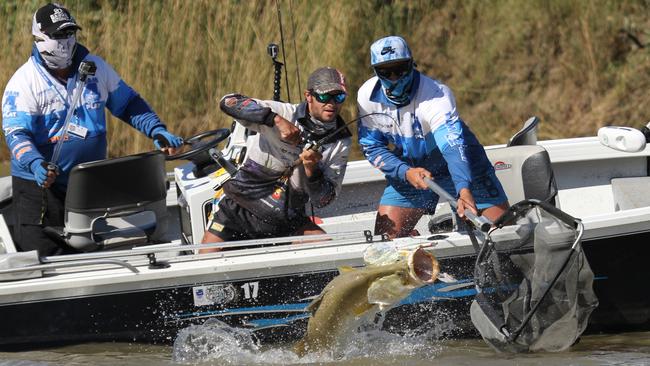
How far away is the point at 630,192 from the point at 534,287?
205 centimetres

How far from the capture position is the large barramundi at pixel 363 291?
231 inches

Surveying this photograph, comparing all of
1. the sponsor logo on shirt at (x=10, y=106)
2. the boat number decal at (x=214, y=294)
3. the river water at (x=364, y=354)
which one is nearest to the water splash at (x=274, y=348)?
the river water at (x=364, y=354)

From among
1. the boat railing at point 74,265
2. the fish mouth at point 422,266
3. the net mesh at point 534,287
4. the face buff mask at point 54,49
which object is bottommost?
the net mesh at point 534,287

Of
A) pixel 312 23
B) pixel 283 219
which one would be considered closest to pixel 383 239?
pixel 283 219

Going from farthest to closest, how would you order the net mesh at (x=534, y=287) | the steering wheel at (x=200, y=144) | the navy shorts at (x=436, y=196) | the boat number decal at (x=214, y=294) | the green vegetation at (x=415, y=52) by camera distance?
the green vegetation at (x=415, y=52)
the steering wheel at (x=200, y=144)
the navy shorts at (x=436, y=196)
the boat number decal at (x=214, y=294)
the net mesh at (x=534, y=287)

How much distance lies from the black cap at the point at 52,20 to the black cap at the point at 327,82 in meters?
1.53

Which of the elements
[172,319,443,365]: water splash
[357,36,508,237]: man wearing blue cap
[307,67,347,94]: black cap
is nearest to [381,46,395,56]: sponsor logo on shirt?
[357,36,508,237]: man wearing blue cap

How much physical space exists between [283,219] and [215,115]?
6.69m

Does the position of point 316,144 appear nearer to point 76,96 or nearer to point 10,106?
point 76,96

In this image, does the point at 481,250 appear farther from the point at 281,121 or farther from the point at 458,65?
the point at 458,65

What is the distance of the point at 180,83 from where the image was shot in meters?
13.4

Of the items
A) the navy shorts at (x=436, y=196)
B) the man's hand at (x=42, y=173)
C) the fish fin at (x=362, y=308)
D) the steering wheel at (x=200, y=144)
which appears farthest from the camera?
the steering wheel at (x=200, y=144)

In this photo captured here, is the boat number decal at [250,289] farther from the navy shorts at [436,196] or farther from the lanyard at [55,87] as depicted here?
the lanyard at [55,87]

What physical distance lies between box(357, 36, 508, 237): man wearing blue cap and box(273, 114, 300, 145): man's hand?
0.66 m
